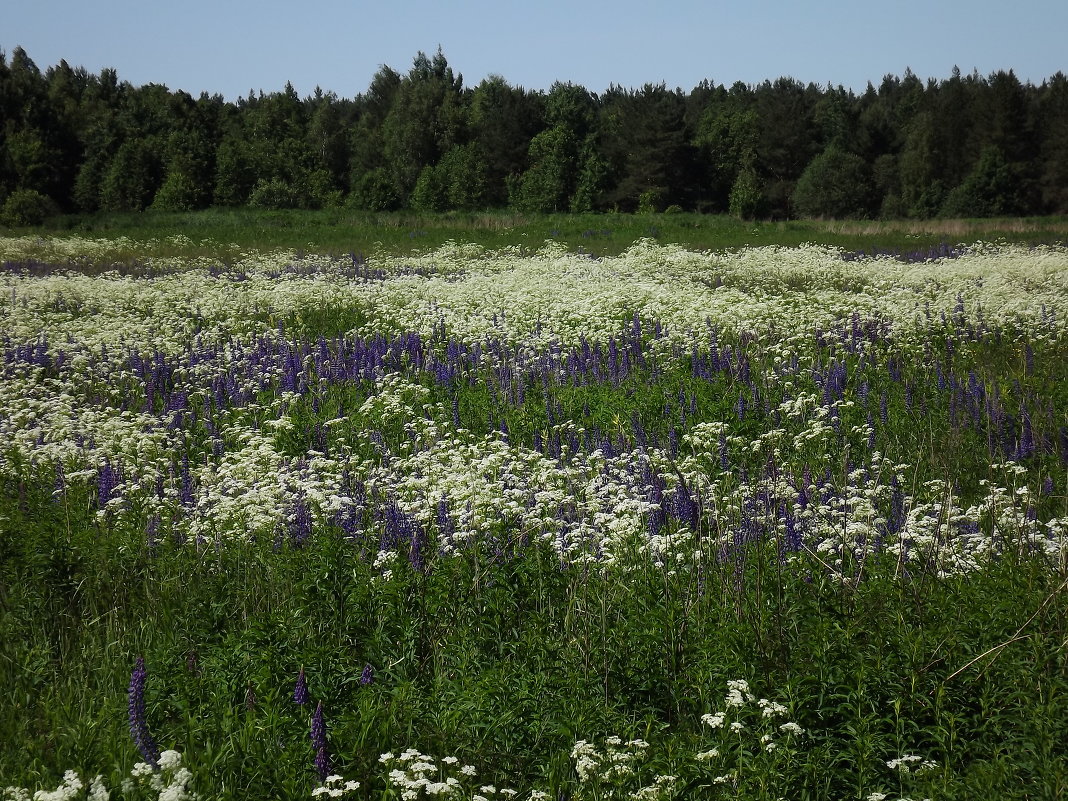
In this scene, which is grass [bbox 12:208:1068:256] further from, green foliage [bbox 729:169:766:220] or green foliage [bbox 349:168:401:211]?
green foliage [bbox 729:169:766:220]

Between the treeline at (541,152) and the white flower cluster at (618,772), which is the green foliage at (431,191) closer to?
the treeline at (541,152)

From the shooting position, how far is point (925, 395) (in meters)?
9.40

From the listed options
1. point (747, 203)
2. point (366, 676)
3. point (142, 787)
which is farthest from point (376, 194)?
point (142, 787)

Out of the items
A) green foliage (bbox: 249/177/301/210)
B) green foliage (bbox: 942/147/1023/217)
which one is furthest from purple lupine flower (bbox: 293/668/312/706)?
green foliage (bbox: 942/147/1023/217)

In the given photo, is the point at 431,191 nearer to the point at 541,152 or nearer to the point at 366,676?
the point at 541,152

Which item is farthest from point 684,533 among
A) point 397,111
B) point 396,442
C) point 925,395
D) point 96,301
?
point 397,111

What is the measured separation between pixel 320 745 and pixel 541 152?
7792 centimetres

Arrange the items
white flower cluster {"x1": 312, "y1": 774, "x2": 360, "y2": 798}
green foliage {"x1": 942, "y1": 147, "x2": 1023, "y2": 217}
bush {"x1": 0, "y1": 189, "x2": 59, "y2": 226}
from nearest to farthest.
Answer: white flower cluster {"x1": 312, "y1": 774, "x2": 360, "y2": 798}
bush {"x1": 0, "y1": 189, "x2": 59, "y2": 226}
green foliage {"x1": 942, "y1": 147, "x2": 1023, "y2": 217}

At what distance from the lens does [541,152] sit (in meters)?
77.7

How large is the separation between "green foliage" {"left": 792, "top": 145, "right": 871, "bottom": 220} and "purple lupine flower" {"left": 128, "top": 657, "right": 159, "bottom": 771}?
76.4 metres

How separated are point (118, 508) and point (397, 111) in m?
85.2

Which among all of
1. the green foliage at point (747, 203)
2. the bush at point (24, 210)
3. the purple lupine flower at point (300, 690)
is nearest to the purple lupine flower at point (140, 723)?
the purple lupine flower at point (300, 690)

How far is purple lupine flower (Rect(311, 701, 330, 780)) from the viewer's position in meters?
3.44

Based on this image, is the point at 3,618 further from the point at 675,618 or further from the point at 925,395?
the point at 925,395
